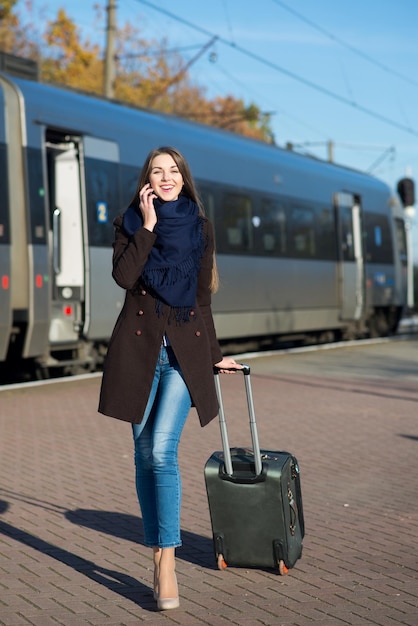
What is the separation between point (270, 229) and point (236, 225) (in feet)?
4.39

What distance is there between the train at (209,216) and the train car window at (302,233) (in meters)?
0.03

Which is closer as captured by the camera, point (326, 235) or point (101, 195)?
point (101, 195)

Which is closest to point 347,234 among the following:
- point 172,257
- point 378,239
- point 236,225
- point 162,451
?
point 378,239

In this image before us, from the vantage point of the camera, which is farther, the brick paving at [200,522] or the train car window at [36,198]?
the train car window at [36,198]

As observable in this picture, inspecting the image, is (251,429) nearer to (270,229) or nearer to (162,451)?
(162,451)

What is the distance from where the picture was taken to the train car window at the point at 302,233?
1989cm

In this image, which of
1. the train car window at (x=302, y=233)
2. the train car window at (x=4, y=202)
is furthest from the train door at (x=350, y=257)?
the train car window at (x=4, y=202)

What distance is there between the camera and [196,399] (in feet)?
15.5

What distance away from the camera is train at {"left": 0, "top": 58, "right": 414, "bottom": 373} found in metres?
12.7

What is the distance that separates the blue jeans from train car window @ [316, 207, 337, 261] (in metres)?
16.4

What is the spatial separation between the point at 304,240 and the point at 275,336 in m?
1.77

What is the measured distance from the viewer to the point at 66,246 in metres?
13.5

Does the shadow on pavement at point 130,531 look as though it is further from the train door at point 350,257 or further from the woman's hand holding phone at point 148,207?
the train door at point 350,257

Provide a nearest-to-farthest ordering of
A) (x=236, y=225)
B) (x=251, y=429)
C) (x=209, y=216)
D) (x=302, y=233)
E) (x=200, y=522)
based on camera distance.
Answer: (x=251, y=429) → (x=200, y=522) → (x=209, y=216) → (x=236, y=225) → (x=302, y=233)
